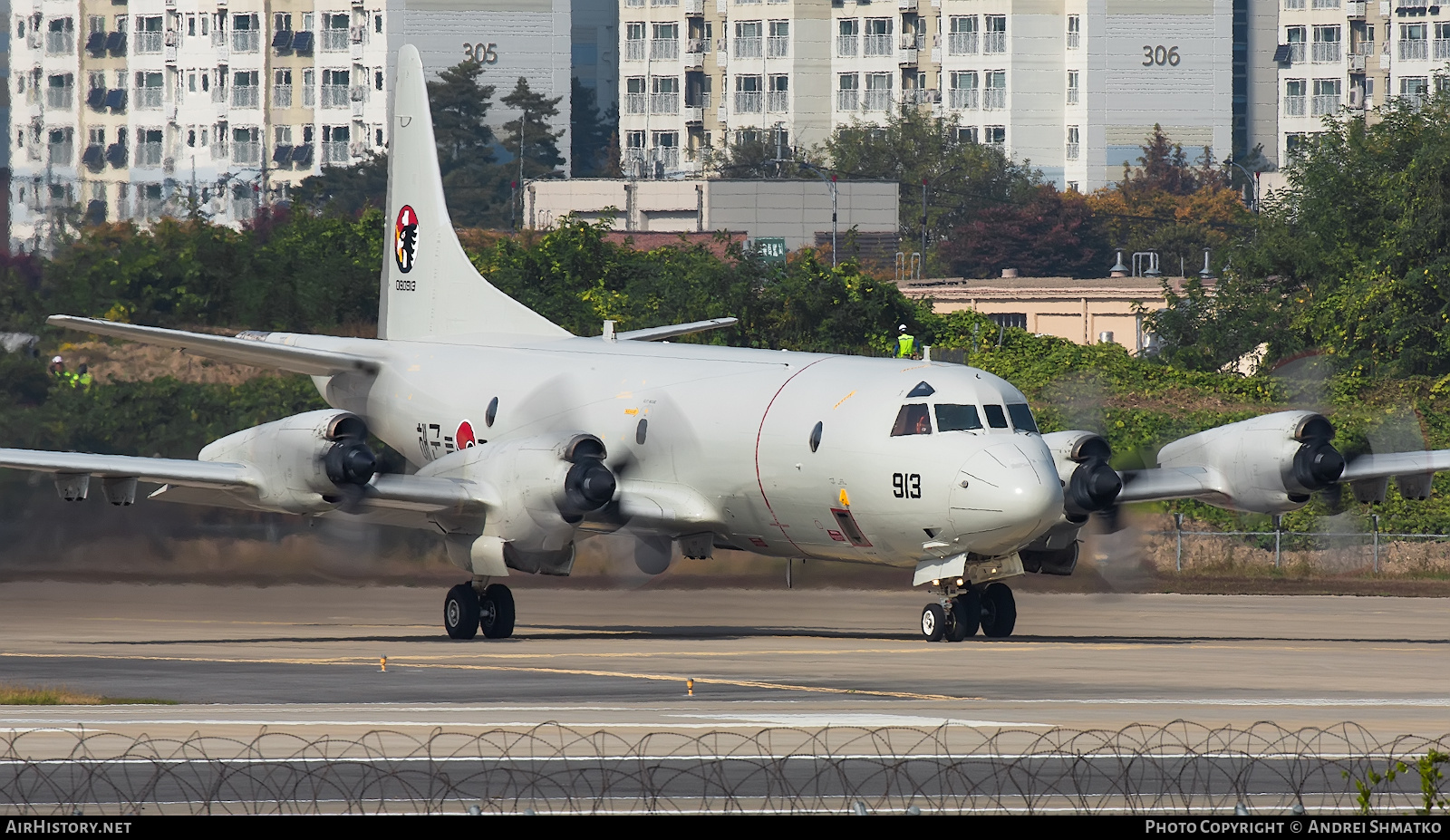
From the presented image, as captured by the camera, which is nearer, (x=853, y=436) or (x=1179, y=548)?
(x=853, y=436)

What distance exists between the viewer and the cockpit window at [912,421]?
27.4 meters

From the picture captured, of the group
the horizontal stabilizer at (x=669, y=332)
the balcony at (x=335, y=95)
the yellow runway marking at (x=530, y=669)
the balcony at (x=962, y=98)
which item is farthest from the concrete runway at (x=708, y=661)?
the balcony at (x=962, y=98)

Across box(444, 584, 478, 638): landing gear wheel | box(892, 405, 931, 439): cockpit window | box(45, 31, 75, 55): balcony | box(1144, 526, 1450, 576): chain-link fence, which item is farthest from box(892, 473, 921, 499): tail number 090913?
box(45, 31, 75, 55): balcony

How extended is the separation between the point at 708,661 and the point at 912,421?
4208 mm

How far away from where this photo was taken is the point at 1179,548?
46.9 m

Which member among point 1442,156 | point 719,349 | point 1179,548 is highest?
point 1442,156

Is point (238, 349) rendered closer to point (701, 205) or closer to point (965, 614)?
point (965, 614)

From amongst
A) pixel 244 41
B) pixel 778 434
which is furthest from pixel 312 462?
pixel 244 41

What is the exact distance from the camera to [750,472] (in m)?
29.4

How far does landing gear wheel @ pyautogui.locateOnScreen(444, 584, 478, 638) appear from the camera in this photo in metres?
30.7

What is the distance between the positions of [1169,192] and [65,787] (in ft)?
451
